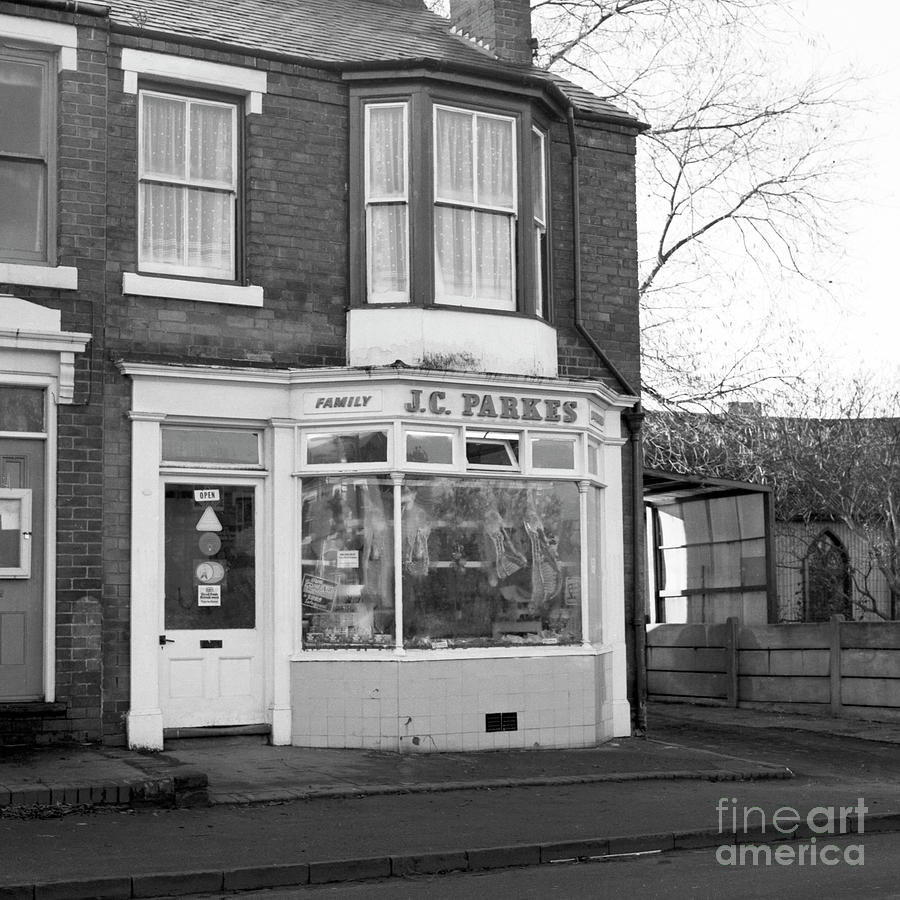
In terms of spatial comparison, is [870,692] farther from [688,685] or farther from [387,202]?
[387,202]

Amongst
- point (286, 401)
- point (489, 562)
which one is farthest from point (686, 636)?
point (286, 401)

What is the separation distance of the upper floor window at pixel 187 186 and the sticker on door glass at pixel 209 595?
2935 millimetres

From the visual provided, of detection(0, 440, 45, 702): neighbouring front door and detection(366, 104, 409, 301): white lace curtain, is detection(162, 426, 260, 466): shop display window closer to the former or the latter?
detection(0, 440, 45, 702): neighbouring front door

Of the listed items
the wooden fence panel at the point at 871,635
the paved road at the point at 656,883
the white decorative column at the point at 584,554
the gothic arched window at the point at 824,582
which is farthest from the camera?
the gothic arched window at the point at 824,582

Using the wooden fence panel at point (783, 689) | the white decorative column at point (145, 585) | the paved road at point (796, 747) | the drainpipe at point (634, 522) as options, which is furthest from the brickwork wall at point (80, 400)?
the wooden fence panel at point (783, 689)

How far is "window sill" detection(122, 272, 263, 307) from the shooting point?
12906mm

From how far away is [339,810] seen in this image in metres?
10.2

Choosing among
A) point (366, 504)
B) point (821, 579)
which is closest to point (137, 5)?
point (366, 504)

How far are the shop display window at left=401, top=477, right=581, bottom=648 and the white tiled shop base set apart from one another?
30 cm

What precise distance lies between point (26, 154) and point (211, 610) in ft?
14.8

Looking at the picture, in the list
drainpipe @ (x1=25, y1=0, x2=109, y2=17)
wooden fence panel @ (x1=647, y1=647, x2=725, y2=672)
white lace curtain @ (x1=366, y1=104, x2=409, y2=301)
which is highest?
drainpipe @ (x1=25, y1=0, x2=109, y2=17)

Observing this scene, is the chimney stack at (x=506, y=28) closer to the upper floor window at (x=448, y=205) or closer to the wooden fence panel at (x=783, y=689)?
the upper floor window at (x=448, y=205)

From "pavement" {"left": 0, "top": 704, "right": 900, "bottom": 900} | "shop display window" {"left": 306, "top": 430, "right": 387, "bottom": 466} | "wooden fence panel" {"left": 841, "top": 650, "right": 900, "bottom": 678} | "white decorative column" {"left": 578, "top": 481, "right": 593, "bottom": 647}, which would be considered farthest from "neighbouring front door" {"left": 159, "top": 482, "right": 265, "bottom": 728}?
"wooden fence panel" {"left": 841, "top": 650, "right": 900, "bottom": 678}

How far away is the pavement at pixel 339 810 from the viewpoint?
26.8 ft
